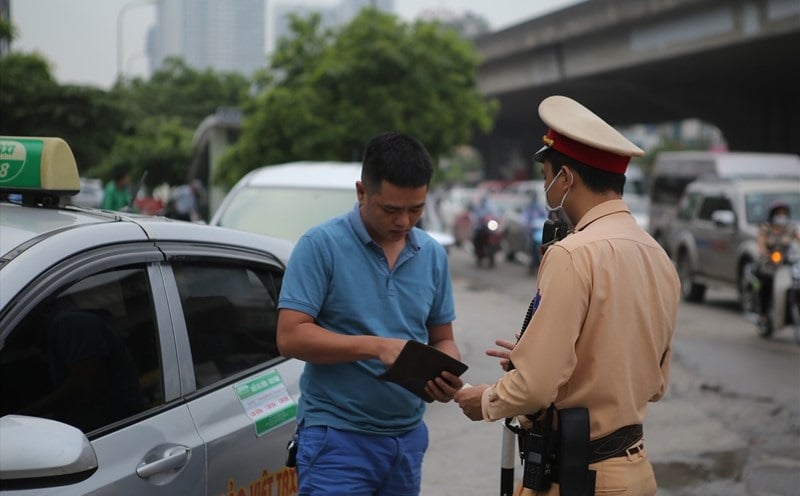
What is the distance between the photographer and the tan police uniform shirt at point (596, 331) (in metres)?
2.84

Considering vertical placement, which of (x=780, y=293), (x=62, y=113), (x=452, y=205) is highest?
(x=62, y=113)

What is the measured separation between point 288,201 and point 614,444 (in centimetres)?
711

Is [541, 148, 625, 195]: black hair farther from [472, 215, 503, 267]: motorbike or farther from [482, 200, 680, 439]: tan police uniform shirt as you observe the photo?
[472, 215, 503, 267]: motorbike

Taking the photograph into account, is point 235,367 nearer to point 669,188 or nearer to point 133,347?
point 133,347

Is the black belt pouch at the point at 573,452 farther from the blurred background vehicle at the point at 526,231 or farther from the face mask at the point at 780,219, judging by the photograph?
the blurred background vehicle at the point at 526,231

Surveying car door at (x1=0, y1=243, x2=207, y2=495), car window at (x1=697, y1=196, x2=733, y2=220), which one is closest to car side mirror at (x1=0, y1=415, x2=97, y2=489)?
car door at (x1=0, y1=243, x2=207, y2=495)

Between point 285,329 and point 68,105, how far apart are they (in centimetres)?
1575

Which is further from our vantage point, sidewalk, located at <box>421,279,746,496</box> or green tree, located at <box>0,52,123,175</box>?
green tree, located at <box>0,52,123,175</box>

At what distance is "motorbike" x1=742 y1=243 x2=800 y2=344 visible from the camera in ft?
41.4

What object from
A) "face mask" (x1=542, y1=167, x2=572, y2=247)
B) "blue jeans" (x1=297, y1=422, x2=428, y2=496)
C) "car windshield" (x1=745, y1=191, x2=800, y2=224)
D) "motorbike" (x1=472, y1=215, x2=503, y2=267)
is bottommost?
"motorbike" (x1=472, y1=215, x2=503, y2=267)

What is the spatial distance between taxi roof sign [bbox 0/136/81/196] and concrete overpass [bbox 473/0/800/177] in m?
24.2

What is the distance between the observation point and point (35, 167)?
3.53m

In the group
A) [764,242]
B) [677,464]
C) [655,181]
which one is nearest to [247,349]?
[677,464]

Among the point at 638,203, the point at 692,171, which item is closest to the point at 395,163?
the point at 692,171
